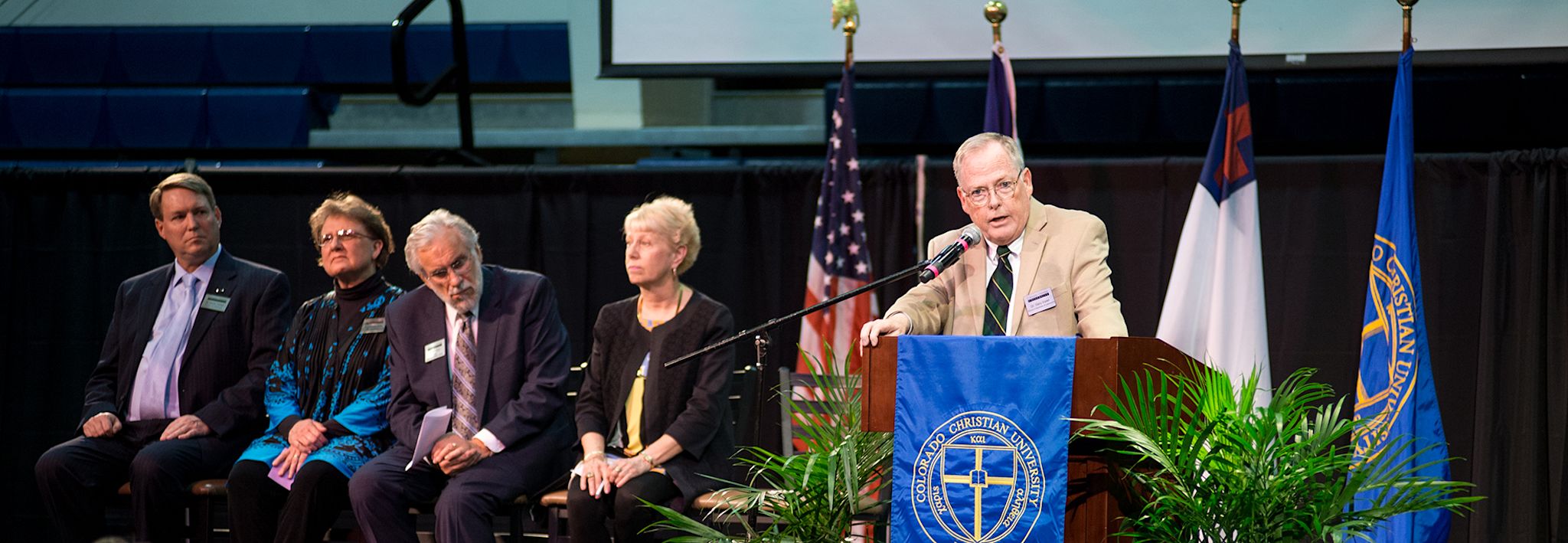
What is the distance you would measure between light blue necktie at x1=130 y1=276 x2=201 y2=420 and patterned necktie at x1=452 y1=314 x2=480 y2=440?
1.05 meters

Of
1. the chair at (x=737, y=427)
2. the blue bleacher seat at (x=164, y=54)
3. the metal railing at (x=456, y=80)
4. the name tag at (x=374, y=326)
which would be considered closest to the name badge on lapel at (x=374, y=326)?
the name tag at (x=374, y=326)

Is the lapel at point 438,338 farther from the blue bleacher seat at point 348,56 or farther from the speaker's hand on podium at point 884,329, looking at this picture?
the blue bleacher seat at point 348,56

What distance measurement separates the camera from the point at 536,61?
26.9ft

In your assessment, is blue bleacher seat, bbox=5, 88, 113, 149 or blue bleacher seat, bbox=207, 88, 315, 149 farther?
blue bleacher seat, bbox=5, 88, 113, 149

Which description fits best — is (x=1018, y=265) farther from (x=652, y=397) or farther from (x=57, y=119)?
(x=57, y=119)

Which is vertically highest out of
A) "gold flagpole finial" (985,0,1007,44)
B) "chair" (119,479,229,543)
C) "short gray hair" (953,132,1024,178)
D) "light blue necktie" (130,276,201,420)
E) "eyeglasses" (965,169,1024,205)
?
"gold flagpole finial" (985,0,1007,44)

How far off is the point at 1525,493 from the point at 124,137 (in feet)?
23.4

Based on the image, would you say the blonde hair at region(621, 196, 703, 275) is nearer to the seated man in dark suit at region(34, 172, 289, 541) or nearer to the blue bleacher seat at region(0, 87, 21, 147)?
the seated man in dark suit at region(34, 172, 289, 541)

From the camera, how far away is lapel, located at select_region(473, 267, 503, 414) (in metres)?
3.99

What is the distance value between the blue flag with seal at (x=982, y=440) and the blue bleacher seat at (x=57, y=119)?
6.72m

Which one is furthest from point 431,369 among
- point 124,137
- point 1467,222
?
point 124,137

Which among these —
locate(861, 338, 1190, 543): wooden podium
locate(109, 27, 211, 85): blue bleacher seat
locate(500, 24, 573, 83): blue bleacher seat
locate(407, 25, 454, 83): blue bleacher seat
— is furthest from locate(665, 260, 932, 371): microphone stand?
locate(109, 27, 211, 85): blue bleacher seat

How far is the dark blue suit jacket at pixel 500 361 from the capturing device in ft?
13.0

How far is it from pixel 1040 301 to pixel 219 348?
2.87 metres
